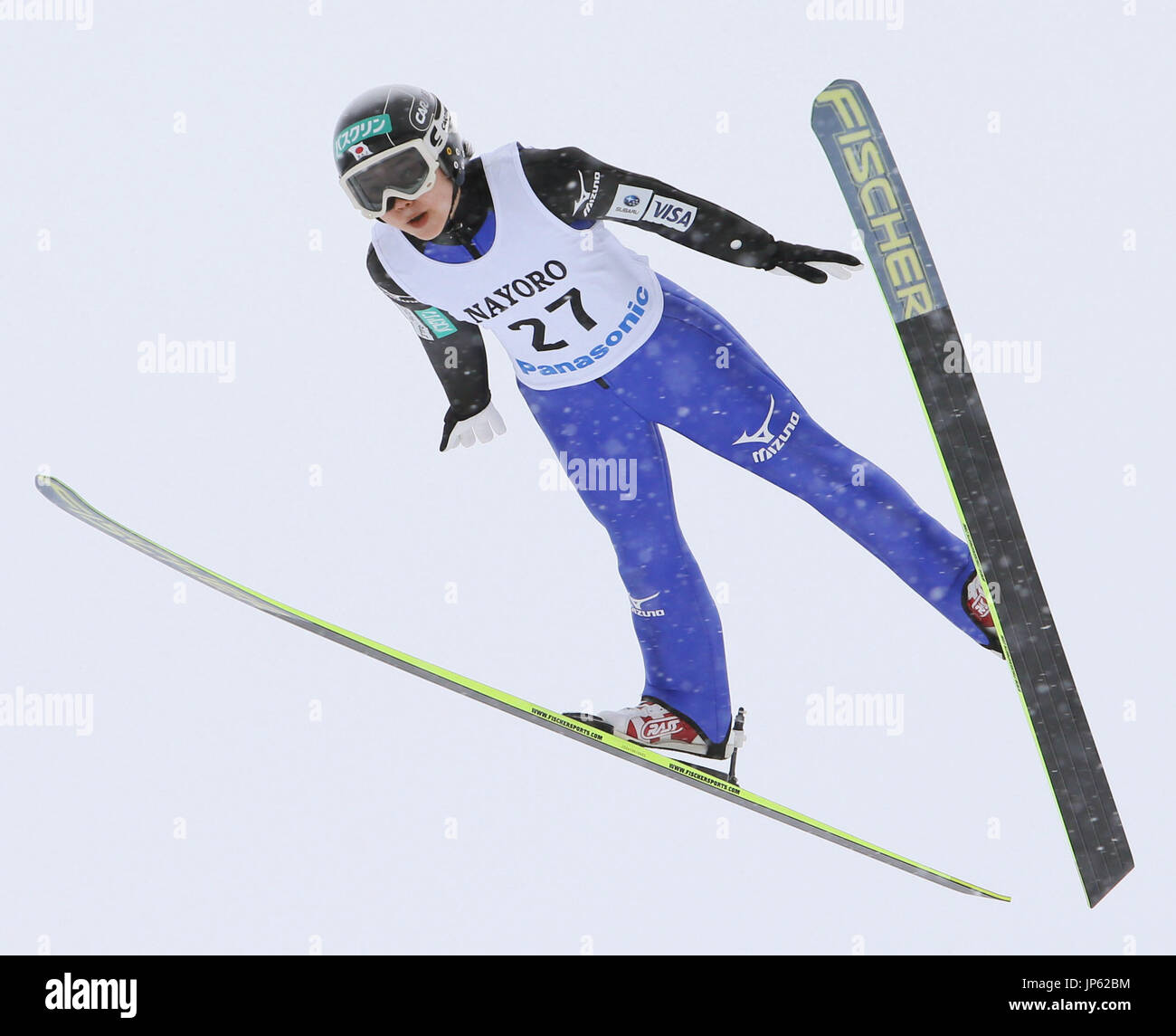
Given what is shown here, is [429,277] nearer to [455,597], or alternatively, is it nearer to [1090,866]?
[455,597]

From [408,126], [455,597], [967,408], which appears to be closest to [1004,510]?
[967,408]

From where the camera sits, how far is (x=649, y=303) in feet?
10.2

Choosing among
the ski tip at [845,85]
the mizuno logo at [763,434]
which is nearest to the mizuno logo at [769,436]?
the mizuno logo at [763,434]

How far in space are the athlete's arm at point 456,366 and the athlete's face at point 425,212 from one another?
0.78 ft

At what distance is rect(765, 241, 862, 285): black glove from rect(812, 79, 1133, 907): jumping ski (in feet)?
0.43

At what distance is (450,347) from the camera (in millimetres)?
3244

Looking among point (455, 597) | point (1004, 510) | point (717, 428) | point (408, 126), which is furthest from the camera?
point (455, 597)

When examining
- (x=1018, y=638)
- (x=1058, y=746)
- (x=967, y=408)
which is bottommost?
(x=1058, y=746)

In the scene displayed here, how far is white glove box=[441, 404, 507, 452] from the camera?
3.31 metres

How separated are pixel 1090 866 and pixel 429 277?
2.35 metres

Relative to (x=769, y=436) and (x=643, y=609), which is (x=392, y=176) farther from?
(x=643, y=609)

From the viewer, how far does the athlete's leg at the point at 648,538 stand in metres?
3.23

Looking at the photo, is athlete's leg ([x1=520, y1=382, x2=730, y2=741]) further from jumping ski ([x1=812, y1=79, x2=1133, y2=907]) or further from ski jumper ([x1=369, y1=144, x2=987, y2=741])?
jumping ski ([x1=812, y1=79, x2=1133, y2=907])

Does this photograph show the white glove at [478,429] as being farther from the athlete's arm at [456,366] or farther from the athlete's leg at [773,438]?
the athlete's leg at [773,438]
